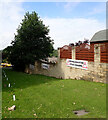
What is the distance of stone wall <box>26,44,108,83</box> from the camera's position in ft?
37.3

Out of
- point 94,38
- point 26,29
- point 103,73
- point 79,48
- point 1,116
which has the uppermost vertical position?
point 26,29

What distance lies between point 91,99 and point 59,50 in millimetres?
11244

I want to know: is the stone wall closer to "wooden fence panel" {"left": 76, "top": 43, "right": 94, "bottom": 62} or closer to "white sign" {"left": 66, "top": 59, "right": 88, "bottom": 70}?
"white sign" {"left": 66, "top": 59, "right": 88, "bottom": 70}

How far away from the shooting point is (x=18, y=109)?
6.18m

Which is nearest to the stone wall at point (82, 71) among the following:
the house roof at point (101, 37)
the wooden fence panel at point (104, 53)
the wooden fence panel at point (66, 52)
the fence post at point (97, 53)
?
the fence post at point (97, 53)

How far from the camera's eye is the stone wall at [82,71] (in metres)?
11.4

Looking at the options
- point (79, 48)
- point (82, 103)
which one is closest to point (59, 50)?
point (79, 48)

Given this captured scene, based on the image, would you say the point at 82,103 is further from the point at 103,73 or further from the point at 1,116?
the point at 103,73

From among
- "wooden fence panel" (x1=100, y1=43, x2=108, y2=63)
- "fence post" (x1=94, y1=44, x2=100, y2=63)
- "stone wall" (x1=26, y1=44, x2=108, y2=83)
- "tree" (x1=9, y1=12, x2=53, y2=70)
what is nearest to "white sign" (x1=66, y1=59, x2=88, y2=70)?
"stone wall" (x1=26, y1=44, x2=108, y2=83)

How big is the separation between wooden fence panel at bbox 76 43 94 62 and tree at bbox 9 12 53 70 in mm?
11724

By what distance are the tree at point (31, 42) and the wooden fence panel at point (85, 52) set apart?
11.7m

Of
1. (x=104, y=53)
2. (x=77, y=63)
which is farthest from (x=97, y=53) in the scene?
(x=77, y=63)

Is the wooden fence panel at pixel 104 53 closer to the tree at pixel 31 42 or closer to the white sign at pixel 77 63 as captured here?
the white sign at pixel 77 63

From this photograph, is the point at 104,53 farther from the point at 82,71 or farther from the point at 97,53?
the point at 82,71
